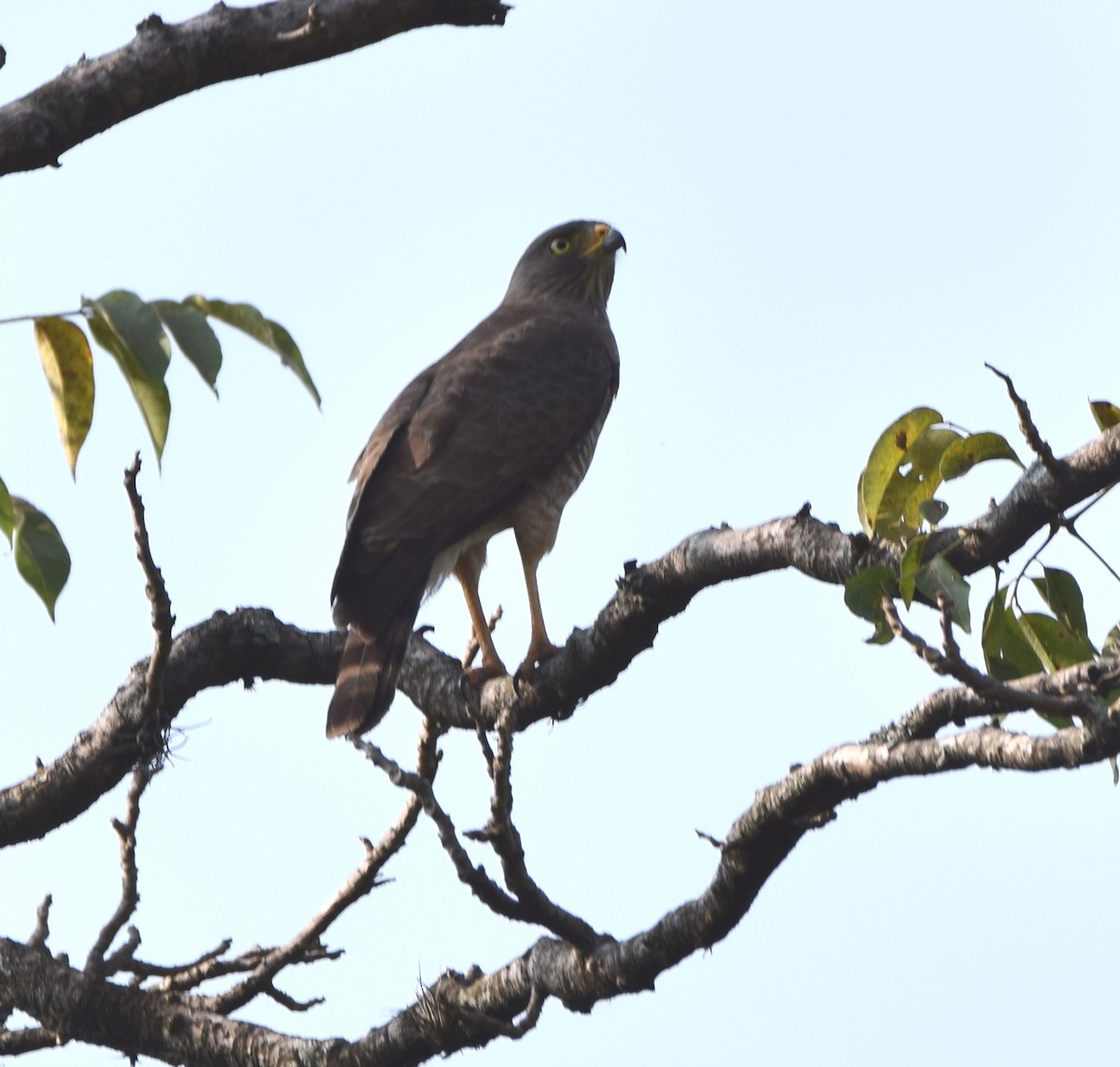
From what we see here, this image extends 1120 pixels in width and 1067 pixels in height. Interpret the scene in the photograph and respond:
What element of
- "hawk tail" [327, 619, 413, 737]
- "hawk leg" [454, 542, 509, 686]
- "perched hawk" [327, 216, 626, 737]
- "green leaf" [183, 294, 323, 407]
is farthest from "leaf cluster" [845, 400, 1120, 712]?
"hawk leg" [454, 542, 509, 686]

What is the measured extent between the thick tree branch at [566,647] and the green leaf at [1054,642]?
0.70 ft

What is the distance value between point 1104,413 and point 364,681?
2.32 metres

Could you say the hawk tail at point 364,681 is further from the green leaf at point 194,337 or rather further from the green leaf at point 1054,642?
the green leaf at point 1054,642

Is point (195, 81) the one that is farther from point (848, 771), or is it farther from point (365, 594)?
point (848, 771)

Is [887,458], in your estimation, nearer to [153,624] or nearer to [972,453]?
[972,453]

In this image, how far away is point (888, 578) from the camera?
2.51 m

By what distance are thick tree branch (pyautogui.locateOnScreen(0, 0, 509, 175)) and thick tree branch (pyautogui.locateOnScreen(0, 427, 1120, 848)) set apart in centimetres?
141

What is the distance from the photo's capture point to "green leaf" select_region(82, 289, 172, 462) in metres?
2.29

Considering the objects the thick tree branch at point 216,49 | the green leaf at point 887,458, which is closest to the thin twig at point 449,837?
the green leaf at point 887,458

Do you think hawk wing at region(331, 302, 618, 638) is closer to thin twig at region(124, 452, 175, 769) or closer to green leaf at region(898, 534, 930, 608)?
thin twig at region(124, 452, 175, 769)

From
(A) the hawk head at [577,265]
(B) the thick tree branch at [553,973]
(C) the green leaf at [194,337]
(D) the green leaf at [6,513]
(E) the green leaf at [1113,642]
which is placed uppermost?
(A) the hawk head at [577,265]

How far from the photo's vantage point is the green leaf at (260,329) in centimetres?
237

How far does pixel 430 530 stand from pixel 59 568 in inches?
95.2

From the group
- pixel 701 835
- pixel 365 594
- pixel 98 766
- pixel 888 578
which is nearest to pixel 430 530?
pixel 365 594
